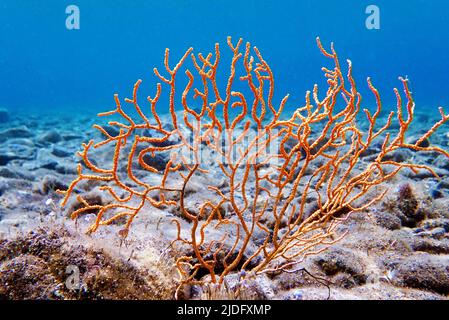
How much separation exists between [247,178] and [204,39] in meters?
127

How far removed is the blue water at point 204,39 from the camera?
326 feet

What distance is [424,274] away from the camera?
285 centimetres

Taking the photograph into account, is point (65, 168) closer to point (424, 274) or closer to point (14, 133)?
point (14, 133)

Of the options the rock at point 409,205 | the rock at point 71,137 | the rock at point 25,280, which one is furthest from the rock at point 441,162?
the rock at point 71,137

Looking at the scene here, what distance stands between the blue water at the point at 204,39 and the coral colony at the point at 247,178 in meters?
90.6

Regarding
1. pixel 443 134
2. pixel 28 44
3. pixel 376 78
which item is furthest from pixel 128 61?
pixel 443 134

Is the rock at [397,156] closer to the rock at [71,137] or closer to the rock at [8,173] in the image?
the rock at [8,173]

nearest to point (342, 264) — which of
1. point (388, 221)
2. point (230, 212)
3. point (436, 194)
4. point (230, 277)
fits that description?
point (230, 277)

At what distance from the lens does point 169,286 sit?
2490 millimetres

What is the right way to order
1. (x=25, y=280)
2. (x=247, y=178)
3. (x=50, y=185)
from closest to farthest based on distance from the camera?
(x=25, y=280) → (x=247, y=178) → (x=50, y=185)

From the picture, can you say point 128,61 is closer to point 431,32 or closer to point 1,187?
point 431,32

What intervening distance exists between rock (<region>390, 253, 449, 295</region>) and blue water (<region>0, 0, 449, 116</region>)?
92.8m
